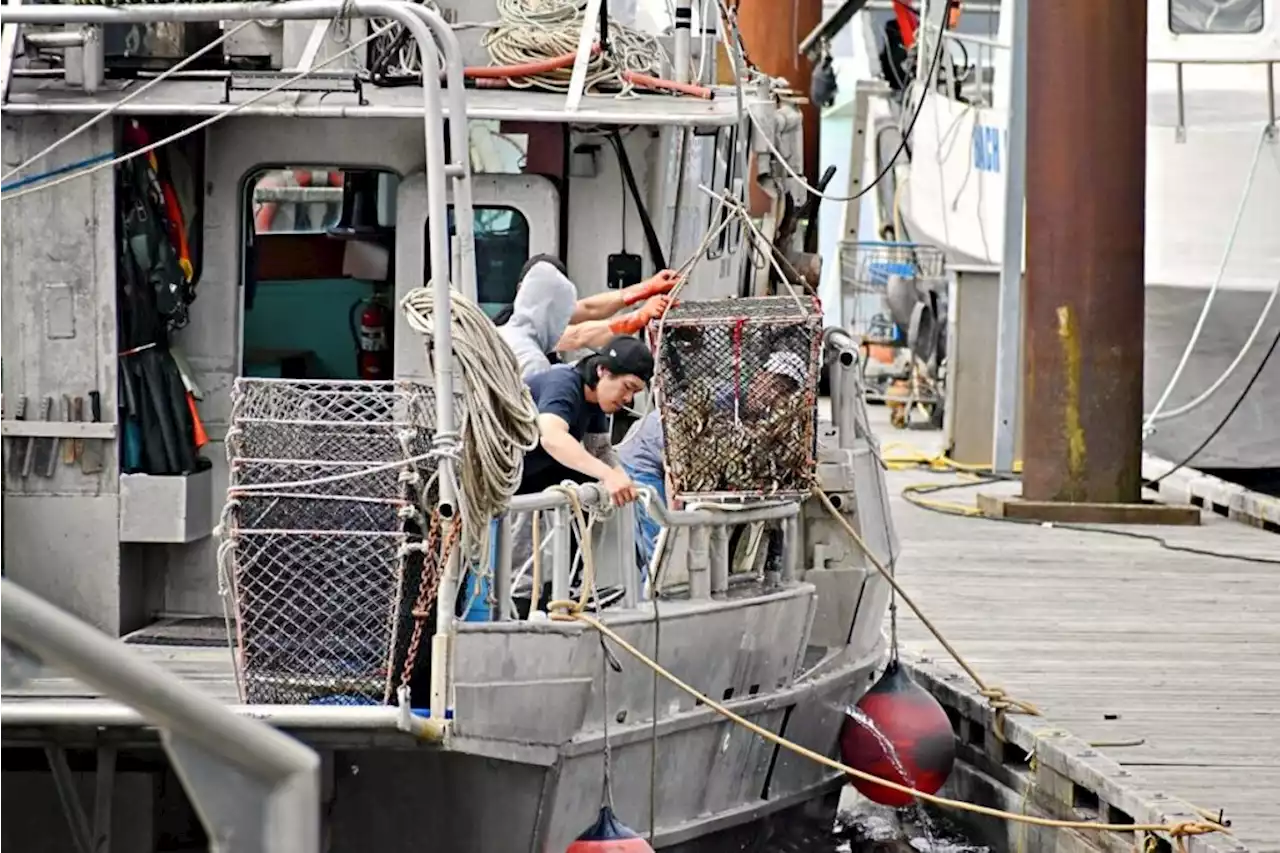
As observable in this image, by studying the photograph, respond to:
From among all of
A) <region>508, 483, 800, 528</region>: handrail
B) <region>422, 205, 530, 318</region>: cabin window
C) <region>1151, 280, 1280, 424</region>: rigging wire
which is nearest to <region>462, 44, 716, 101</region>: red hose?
<region>422, 205, 530, 318</region>: cabin window

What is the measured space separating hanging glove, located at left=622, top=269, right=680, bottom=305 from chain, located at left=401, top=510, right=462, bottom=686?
2.09 meters

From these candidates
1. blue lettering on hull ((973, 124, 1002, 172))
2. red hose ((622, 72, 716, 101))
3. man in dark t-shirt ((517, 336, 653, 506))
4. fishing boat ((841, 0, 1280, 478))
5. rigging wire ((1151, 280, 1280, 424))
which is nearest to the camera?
man in dark t-shirt ((517, 336, 653, 506))

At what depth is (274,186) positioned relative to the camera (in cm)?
1121

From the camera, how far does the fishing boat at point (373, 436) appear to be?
735 cm

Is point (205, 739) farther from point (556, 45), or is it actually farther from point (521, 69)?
point (556, 45)

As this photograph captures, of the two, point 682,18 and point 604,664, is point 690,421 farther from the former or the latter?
point 682,18

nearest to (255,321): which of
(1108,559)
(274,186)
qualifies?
(274,186)

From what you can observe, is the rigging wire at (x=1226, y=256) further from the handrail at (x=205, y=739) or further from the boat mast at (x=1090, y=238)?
the handrail at (x=205, y=739)

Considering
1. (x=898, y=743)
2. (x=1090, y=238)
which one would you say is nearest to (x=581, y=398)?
(x=898, y=743)

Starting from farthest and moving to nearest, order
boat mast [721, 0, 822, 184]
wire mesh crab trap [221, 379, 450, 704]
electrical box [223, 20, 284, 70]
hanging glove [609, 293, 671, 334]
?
boat mast [721, 0, 822, 184], electrical box [223, 20, 284, 70], hanging glove [609, 293, 671, 334], wire mesh crab trap [221, 379, 450, 704]

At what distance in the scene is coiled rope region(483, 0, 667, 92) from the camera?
9.22 metres

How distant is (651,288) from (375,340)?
1.46 m

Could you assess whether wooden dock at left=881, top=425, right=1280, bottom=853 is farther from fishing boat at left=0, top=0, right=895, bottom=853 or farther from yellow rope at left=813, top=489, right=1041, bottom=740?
fishing boat at left=0, top=0, right=895, bottom=853

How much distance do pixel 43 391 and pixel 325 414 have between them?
76.5 inches
